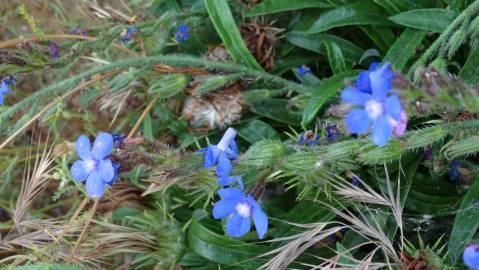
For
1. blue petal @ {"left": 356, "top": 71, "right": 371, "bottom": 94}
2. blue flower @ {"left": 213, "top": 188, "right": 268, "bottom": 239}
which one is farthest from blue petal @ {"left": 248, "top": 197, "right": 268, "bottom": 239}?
blue petal @ {"left": 356, "top": 71, "right": 371, "bottom": 94}

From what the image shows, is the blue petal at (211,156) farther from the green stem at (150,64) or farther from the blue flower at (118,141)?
the green stem at (150,64)

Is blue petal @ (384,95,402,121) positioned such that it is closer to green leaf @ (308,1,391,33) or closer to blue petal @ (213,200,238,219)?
blue petal @ (213,200,238,219)

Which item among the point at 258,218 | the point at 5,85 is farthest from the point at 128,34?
the point at 258,218

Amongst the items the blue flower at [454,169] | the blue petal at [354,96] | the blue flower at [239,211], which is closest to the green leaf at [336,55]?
the blue flower at [454,169]

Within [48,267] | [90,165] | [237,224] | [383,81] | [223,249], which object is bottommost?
[223,249]

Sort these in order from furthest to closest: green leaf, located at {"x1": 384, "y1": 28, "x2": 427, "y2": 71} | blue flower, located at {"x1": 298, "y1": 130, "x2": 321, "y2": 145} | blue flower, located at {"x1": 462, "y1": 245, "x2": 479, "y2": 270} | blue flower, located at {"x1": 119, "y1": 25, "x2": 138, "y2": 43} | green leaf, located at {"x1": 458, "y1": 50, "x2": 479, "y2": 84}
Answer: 1. blue flower, located at {"x1": 119, "y1": 25, "x2": 138, "y2": 43}
2. green leaf, located at {"x1": 384, "y1": 28, "x2": 427, "y2": 71}
3. green leaf, located at {"x1": 458, "y1": 50, "x2": 479, "y2": 84}
4. blue flower, located at {"x1": 298, "y1": 130, "x2": 321, "y2": 145}
5. blue flower, located at {"x1": 462, "y1": 245, "x2": 479, "y2": 270}

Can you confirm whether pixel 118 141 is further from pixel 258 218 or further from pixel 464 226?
pixel 464 226

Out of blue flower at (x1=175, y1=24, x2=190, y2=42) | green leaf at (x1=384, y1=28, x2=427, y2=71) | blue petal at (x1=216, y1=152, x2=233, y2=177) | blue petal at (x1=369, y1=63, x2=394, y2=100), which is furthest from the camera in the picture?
blue flower at (x1=175, y1=24, x2=190, y2=42)
